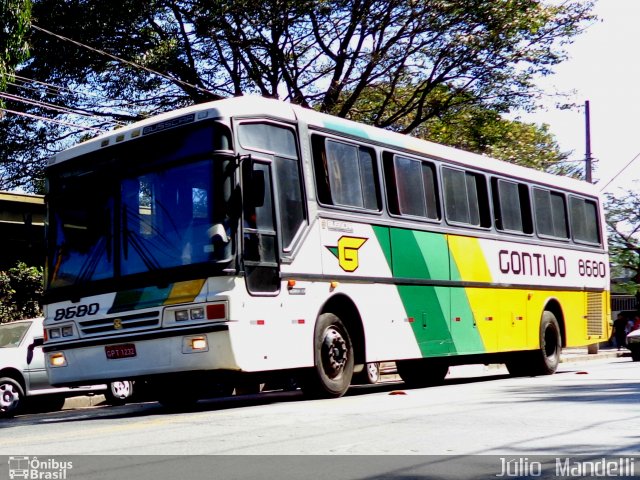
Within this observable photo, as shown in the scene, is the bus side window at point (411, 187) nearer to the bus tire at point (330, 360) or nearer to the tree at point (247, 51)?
the bus tire at point (330, 360)

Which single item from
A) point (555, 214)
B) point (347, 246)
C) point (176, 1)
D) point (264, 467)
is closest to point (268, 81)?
point (176, 1)

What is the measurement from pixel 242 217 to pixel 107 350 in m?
2.21

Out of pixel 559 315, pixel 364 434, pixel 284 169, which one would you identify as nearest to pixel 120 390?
pixel 284 169

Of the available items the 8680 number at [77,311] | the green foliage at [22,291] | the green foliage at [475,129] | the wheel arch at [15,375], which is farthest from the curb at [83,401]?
the green foliage at [475,129]

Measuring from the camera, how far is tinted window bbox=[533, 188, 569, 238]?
1762 centimetres

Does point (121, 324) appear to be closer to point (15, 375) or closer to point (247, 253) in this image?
point (247, 253)

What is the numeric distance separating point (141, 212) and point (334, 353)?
2979mm

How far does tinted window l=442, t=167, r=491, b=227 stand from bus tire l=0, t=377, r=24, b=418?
737 centimetres

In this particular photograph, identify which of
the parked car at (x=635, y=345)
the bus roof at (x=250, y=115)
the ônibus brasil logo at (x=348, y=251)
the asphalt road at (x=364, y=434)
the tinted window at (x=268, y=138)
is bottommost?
the parked car at (x=635, y=345)

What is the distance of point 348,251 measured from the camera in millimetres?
12156

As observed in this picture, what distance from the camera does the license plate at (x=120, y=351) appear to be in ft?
34.6

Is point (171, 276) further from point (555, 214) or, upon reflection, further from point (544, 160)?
point (544, 160)

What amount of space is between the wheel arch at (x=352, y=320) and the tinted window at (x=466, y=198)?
318cm

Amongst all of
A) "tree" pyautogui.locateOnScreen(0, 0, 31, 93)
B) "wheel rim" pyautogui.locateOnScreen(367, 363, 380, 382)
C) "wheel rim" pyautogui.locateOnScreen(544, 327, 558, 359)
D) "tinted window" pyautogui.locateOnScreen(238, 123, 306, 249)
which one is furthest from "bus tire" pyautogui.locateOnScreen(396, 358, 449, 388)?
"tree" pyautogui.locateOnScreen(0, 0, 31, 93)
